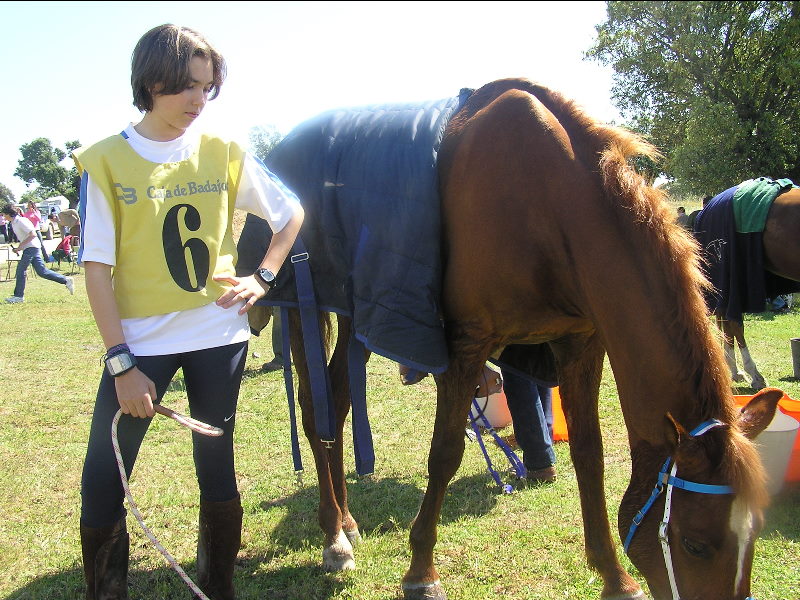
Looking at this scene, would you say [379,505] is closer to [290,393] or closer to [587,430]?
[290,393]

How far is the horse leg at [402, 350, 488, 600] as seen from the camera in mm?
2482

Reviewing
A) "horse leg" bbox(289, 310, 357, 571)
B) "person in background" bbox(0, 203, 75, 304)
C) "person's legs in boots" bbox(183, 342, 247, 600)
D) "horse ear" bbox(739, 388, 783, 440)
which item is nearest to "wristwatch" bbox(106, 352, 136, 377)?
"person's legs in boots" bbox(183, 342, 247, 600)

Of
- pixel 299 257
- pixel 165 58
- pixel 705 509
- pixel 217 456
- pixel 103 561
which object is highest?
pixel 165 58

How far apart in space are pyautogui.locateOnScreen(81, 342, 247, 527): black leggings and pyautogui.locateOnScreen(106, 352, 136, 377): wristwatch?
0.15 m

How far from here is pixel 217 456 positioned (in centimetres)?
211

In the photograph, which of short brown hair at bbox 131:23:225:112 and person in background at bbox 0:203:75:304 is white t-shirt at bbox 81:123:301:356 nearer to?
short brown hair at bbox 131:23:225:112

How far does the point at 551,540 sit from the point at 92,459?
2.05 metres

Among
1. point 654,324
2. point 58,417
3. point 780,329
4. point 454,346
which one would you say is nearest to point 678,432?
point 654,324

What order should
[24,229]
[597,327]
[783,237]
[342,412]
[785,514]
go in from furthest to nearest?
[24,229] < [783,237] < [342,412] < [785,514] < [597,327]

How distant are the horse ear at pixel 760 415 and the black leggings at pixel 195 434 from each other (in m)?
1.56

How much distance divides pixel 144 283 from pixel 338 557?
1575 mm

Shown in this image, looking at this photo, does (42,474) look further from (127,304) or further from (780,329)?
(780,329)

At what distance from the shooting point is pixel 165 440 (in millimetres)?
4371

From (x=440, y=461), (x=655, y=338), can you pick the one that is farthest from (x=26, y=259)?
(x=655, y=338)
